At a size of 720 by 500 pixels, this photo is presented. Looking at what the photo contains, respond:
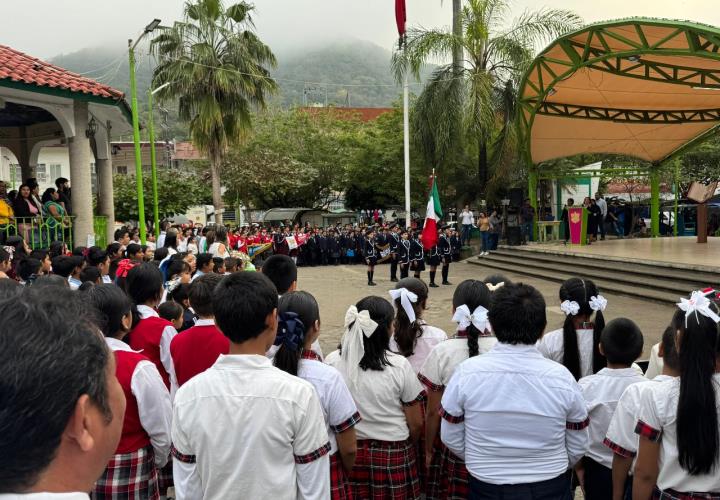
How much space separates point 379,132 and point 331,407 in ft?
96.0

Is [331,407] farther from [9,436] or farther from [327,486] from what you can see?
[9,436]

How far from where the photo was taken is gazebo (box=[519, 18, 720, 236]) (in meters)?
14.4

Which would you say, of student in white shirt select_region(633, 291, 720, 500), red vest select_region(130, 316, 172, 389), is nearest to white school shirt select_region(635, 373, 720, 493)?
student in white shirt select_region(633, 291, 720, 500)

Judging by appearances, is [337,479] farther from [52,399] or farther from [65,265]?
[65,265]

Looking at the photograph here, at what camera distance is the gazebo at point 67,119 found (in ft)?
34.2

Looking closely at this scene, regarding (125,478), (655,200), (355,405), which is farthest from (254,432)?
(655,200)

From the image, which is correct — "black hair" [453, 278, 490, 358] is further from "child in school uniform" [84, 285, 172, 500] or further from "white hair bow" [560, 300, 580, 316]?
"child in school uniform" [84, 285, 172, 500]

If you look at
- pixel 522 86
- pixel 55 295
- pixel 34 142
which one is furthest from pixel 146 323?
pixel 522 86

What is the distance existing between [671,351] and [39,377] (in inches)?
93.6

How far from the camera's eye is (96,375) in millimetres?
1211

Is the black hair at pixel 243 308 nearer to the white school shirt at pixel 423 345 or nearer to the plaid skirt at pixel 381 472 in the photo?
the plaid skirt at pixel 381 472

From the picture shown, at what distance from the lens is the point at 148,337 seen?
154 inches

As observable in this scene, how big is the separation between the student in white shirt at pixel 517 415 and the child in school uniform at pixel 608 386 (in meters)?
0.44

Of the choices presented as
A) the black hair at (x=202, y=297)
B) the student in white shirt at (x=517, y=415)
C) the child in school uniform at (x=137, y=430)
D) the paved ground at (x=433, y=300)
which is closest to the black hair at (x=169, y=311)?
the black hair at (x=202, y=297)
